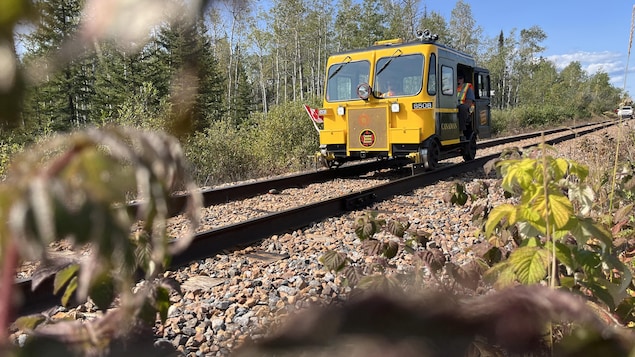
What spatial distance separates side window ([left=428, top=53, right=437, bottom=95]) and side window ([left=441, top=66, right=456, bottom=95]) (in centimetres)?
37

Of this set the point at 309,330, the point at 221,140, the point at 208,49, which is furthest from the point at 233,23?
the point at 221,140

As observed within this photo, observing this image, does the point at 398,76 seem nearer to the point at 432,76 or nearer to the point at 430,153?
the point at 432,76

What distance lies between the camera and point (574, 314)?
378 mm

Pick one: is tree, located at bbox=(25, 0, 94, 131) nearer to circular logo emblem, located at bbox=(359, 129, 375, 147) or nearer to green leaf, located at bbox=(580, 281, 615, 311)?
green leaf, located at bbox=(580, 281, 615, 311)

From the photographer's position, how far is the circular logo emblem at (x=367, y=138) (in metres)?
9.54

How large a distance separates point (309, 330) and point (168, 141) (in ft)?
0.60

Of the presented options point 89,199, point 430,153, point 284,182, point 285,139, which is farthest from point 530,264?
point 285,139

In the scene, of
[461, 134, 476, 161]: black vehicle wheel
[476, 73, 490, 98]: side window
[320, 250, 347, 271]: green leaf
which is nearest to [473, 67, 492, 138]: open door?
[476, 73, 490, 98]: side window

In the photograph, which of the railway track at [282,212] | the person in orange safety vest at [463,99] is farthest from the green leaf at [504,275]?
the person in orange safety vest at [463,99]

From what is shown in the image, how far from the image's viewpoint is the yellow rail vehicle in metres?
9.15

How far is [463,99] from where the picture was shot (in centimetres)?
1100

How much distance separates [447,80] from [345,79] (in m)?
2.15

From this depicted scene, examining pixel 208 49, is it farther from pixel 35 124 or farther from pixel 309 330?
pixel 309 330

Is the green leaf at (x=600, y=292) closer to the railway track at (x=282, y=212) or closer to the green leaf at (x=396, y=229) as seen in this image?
the green leaf at (x=396, y=229)
